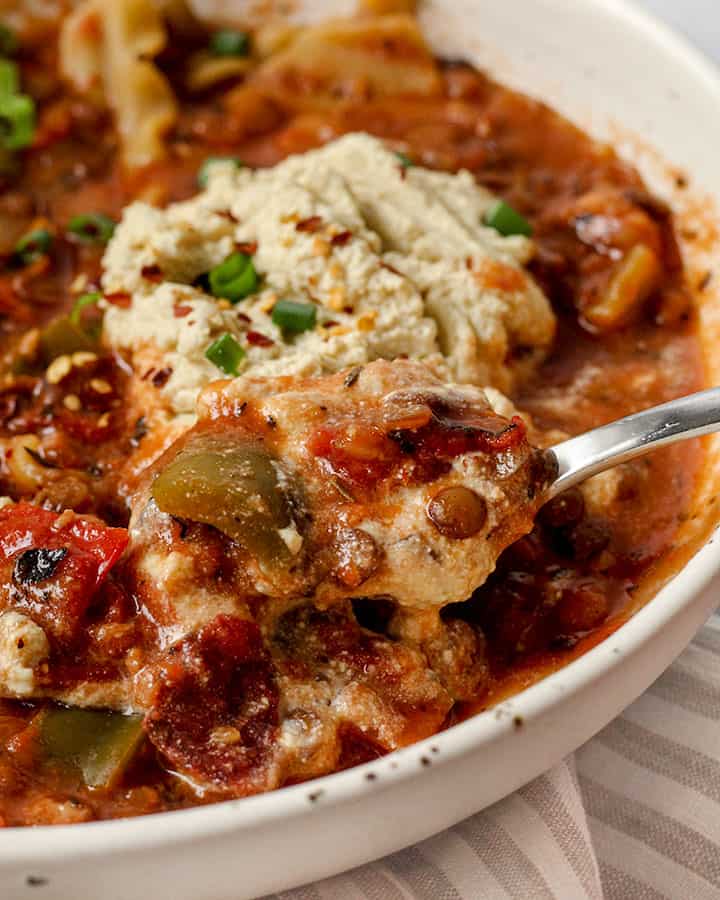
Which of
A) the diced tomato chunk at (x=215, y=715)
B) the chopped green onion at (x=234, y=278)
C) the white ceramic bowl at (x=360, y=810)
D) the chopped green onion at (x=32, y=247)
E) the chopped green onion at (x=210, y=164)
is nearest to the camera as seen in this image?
the white ceramic bowl at (x=360, y=810)

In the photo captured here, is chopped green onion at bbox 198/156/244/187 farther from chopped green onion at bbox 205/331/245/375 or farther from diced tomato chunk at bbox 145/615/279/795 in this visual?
diced tomato chunk at bbox 145/615/279/795

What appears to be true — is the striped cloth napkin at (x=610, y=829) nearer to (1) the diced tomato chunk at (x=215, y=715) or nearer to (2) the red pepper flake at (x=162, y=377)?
(1) the diced tomato chunk at (x=215, y=715)

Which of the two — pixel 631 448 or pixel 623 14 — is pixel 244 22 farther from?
pixel 631 448

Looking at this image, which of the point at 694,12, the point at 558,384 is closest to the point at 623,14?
the point at 694,12

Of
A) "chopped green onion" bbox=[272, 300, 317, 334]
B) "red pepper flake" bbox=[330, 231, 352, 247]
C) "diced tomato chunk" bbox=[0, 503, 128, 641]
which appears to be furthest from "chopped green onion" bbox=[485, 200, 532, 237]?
"diced tomato chunk" bbox=[0, 503, 128, 641]

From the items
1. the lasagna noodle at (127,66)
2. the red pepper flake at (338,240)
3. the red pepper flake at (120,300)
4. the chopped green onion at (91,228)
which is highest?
the red pepper flake at (338,240)

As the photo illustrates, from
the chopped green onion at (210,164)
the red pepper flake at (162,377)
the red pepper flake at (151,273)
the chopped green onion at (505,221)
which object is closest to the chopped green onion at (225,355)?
the red pepper flake at (162,377)

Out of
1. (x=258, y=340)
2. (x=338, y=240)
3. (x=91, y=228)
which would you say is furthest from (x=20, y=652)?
(x=91, y=228)
